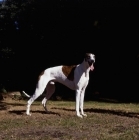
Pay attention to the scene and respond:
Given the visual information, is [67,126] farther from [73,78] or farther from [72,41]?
[72,41]

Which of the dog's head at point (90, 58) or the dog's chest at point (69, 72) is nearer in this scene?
the dog's head at point (90, 58)

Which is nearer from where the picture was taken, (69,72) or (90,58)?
(90,58)

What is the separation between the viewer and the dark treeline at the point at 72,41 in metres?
21.0

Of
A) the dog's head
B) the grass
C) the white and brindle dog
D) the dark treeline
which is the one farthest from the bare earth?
the dark treeline

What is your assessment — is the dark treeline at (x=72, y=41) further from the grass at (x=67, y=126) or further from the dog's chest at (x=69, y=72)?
the grass at (x=67, y=126)

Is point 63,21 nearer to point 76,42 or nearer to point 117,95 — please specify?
point 76,42

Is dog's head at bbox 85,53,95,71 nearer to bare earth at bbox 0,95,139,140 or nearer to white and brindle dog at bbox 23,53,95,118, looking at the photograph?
white and brindle dog at bbox 23,53,95,118

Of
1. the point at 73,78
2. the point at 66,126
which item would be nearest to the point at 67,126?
the point at 66,126

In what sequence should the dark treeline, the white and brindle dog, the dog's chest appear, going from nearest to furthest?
the white and brindle dog → the dog's chest → the dark treeline

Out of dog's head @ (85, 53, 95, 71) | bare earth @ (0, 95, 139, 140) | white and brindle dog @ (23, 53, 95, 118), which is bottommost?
bare earth @ (0, 95, 139, 140)

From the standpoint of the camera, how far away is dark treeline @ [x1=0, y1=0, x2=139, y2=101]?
21.0 metres

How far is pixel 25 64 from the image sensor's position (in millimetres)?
25016

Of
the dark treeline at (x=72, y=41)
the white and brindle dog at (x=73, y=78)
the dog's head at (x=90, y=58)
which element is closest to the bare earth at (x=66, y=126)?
the white and brindle dog at (x=73, y=78)

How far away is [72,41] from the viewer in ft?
74.7
